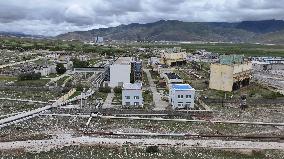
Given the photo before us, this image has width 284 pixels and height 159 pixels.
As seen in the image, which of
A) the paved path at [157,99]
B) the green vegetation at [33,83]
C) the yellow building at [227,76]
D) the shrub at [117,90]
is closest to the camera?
the paved path at [157,99]

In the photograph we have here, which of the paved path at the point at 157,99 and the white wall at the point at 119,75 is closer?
the paved path at the point at 157,99

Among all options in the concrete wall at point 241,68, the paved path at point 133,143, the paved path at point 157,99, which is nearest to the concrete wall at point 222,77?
the concrete wall at point 241,68

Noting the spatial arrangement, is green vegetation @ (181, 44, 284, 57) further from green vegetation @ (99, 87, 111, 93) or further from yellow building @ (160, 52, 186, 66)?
green vegetation @ (99, 87, 111, 93)

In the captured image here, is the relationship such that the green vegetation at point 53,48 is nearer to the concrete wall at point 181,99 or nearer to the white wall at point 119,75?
the white wall at point 119,75

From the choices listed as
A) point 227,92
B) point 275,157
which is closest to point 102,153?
point 275,157

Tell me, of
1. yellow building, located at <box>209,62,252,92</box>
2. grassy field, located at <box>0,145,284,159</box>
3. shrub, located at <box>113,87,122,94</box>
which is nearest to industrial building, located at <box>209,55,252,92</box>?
yellow building, located at <box>209,62,252,92</box>

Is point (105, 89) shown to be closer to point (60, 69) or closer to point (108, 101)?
point (108, 101)

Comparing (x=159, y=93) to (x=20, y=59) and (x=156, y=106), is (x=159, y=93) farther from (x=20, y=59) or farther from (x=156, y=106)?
(x=20, y=59)
